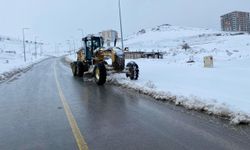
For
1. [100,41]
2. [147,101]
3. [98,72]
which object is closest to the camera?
[147,101]

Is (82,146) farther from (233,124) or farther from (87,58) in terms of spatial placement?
(87,58)

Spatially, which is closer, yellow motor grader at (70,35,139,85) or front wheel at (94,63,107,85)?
front wheel at (94,63,107,85)

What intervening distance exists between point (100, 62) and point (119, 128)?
1309 centimetres

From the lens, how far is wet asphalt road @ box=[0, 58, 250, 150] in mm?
7031

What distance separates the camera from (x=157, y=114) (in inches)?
394

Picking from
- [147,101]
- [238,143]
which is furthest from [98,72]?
[238,143]

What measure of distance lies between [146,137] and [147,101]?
4943 millimetres

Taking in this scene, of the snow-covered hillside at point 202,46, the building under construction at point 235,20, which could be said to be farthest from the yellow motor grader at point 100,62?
the building under construction at point 235,20

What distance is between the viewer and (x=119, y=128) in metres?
8.46

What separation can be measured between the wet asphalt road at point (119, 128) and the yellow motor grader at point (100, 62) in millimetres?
6445

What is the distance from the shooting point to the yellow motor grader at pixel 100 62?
19.5m

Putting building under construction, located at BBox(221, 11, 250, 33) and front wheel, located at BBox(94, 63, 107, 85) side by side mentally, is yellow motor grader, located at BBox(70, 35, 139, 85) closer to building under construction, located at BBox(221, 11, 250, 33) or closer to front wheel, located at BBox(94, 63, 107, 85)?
front wheel, located at BBox(94, 63, 107, 85)

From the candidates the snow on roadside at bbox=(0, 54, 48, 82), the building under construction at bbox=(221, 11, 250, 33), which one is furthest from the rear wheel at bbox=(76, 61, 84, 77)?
the building under construction at bbox=(221, 11, 250, 33)

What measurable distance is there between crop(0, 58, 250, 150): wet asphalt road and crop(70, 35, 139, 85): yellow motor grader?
6.45 m
